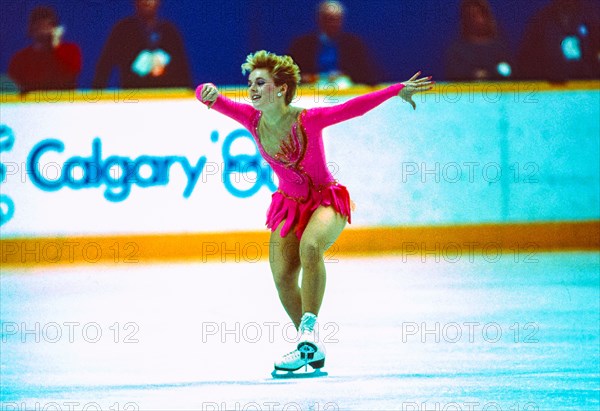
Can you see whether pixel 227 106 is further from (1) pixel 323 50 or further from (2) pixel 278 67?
(1) pixel 323 50

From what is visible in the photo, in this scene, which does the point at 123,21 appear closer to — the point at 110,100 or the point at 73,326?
the point at 110,100

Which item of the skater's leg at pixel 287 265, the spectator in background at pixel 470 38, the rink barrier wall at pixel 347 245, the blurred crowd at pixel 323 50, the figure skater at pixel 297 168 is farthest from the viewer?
the spectator in background at pixel 470 38

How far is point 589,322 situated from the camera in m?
5.49

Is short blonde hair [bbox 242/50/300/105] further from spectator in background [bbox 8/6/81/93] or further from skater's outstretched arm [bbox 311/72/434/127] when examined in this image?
spectator in background [bbox 8/6/81/93]

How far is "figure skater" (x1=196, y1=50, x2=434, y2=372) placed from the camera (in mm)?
4445

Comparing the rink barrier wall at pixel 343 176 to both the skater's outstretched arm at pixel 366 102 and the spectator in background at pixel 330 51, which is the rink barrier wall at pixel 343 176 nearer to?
the spectator in background at pixel 330 51

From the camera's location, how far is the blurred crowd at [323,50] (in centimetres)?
825

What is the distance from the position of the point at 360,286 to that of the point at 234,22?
8.52 ft

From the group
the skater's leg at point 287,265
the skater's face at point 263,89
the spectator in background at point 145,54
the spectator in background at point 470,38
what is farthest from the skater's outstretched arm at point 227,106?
the spectator in background at point 470,38

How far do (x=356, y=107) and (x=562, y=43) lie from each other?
14.9 feet

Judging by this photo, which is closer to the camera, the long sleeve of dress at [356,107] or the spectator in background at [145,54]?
the long sleeve of dress at [356,107]

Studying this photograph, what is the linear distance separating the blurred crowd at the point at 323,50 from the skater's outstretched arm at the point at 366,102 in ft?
12.2

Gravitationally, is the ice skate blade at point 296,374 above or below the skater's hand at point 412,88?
below

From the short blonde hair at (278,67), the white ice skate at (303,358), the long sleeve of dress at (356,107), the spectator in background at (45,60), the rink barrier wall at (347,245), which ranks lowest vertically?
the white ice skate at (303,358)
